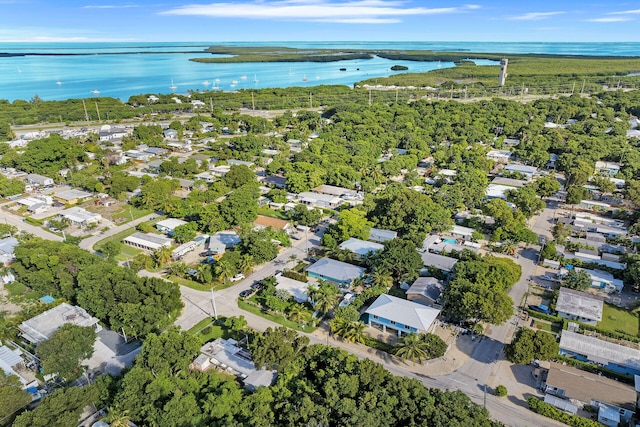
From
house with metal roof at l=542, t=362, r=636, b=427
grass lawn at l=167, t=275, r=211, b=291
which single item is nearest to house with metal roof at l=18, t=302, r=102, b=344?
grass lawn at l=167, t=275, r=211, b=291

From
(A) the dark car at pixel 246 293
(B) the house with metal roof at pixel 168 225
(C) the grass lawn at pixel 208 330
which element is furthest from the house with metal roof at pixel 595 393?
(B) the house with metal roof at pixel 168 225

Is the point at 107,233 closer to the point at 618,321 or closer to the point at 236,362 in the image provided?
the point at 236,362

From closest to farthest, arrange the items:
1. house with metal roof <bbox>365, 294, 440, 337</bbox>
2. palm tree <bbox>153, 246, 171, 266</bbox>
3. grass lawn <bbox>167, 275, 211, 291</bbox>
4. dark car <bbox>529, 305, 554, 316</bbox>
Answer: house with metal roof <bbox>365, 294, 440, 337</bbox> → dark car <bbox>529, 305, 554, 316</bbox> → grass lawn <bbox>167, 275, 211, 291</bbox> → palm tree <bbox>153, 246, 171, 266</bbox>

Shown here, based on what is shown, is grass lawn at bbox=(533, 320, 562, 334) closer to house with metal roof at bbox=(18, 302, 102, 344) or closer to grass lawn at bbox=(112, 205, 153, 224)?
house with metal roof at bbox=(18, 302, 102, 344)

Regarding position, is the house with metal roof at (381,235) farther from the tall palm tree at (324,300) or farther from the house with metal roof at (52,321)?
the house with metal roof at (52,321)

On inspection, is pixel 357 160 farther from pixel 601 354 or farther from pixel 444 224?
pixel 601 354

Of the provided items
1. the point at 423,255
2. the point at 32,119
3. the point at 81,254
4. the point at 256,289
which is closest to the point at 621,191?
the point at 423,255
